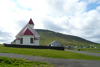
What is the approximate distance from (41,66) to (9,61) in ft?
9.81

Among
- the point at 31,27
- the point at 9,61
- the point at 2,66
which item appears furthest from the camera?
the point at 31,27

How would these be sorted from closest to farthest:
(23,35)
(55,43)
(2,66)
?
1. (2,66)
2. (23,35)
3. (55,43)

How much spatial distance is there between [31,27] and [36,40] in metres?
7.13

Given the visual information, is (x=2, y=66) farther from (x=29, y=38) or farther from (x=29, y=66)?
(x=29, y=38)

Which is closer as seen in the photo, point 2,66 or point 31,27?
point 2,66

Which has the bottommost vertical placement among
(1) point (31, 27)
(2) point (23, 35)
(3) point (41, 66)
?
(3) point (41, 66)

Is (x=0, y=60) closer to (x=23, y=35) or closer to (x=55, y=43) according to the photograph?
(x=23, y=35)

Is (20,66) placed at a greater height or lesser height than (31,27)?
lesser

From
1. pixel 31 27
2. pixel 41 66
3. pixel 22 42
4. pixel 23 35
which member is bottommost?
pixel 41 66

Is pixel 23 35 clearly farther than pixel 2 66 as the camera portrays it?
Yes

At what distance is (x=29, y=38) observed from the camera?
37.0 meters

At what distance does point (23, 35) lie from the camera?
37.0 metres

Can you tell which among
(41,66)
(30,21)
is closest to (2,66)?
(41,66)

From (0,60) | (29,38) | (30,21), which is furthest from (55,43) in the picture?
(0,60)
